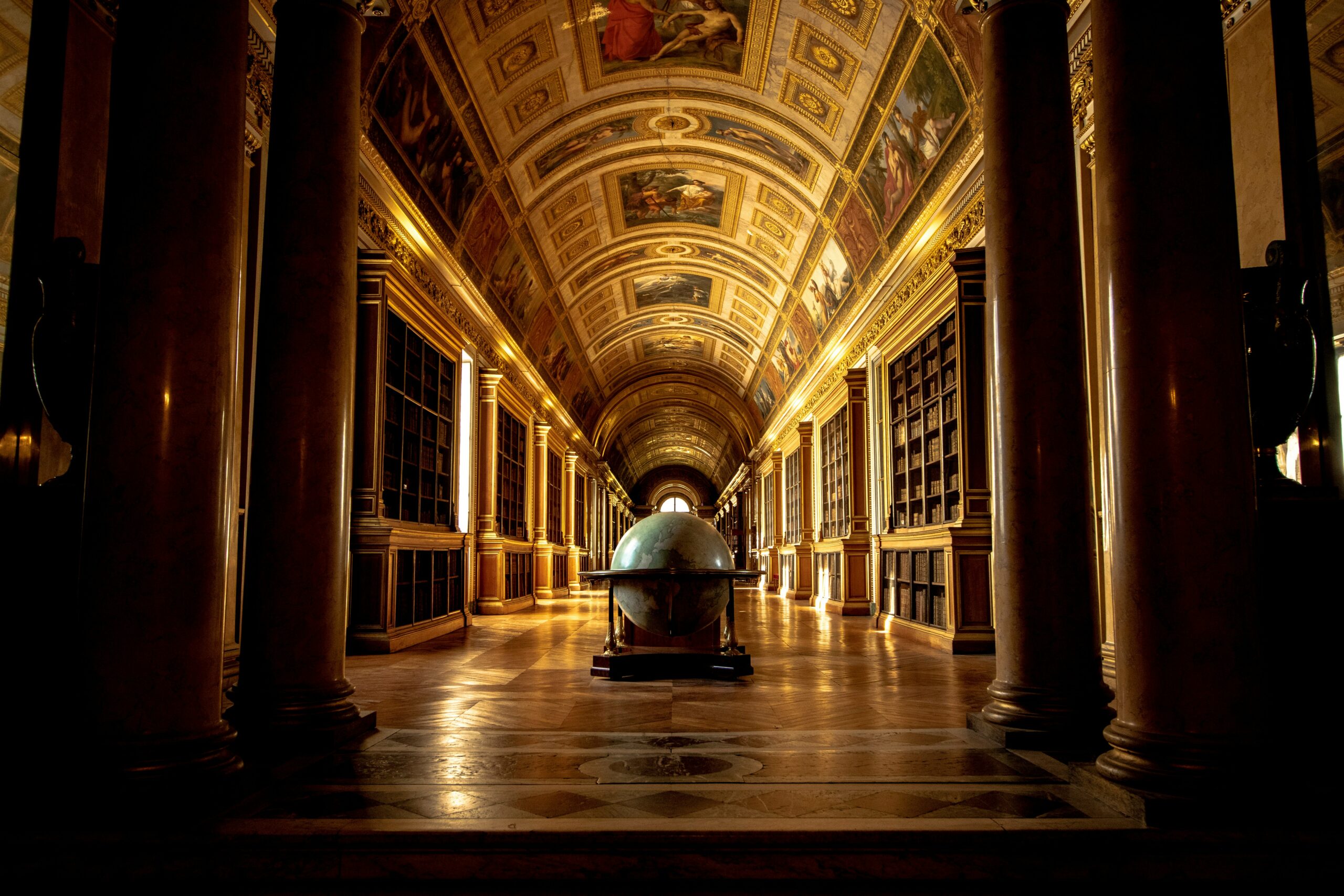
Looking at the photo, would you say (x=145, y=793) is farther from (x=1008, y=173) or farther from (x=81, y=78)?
(x=1008, y=173)

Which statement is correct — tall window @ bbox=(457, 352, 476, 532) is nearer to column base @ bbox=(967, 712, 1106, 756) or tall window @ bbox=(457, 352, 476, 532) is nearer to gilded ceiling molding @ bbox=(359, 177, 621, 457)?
gilded ceiling molding @ bbox=(359, 177, 621, 457)

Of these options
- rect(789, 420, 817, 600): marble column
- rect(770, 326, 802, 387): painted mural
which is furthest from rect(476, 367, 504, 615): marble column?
rect(770, 326, 802, 387): painted mural

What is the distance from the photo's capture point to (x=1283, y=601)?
3.92 metres

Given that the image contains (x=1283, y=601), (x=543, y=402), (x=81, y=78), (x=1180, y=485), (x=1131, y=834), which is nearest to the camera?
(x=1131, y=834)

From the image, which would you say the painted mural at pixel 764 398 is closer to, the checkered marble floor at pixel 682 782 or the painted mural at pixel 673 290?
the painted mural at pixel 673 290

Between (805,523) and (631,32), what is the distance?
41.5ft

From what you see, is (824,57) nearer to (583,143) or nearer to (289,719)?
(583,143)

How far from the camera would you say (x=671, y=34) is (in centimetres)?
1230

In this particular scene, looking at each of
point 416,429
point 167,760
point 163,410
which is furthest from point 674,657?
point 416,429

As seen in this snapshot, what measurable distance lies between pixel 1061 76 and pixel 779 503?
71.7ft

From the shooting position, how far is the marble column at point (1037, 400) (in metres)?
4.56

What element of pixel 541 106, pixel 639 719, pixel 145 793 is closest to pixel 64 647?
pixel 145 793

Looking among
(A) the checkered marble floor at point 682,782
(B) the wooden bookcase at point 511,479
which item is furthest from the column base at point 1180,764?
(B) the wooden bookcase at point 511,479

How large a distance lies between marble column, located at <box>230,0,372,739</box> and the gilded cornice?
494 centimetres
